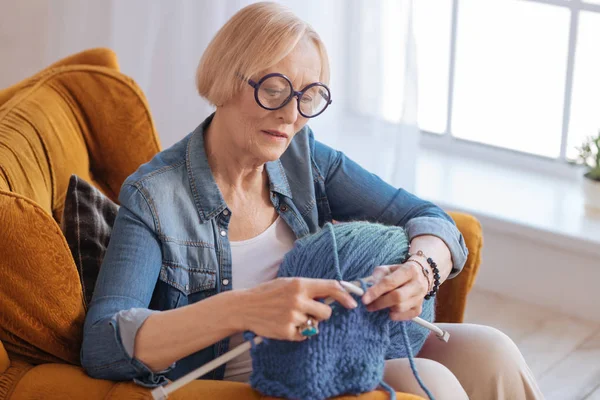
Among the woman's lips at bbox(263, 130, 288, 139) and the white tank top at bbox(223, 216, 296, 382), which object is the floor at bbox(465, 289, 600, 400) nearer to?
the white tank top at bbox(223, 216, 296, 382)

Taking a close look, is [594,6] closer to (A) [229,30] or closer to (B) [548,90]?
(B) [548,90]

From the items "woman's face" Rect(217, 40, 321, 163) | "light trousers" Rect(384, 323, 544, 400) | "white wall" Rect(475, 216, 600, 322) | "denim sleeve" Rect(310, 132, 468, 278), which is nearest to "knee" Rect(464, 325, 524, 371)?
"light trousers" Rect(384, 323, 544, 400)

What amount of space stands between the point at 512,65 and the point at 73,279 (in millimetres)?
1944

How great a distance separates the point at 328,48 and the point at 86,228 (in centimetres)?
121

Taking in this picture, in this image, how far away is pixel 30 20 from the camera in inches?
134

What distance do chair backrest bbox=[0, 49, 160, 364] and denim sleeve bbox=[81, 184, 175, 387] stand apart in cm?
7

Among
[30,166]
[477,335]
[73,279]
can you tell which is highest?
[30,166]

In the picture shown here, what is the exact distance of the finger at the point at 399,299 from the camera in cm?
145

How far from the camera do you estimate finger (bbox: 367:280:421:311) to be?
1446 mm

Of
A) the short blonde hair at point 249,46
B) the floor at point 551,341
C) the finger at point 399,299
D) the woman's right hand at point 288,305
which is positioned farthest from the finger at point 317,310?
the floor at point 551,341

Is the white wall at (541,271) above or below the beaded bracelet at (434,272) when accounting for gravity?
below

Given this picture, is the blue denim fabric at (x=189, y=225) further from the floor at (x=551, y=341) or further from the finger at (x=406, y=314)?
the floor at (x=551, y=341)

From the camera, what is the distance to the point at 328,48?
8.81ft

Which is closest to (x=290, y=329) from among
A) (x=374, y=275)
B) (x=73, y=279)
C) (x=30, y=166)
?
(x=374, y=275)
